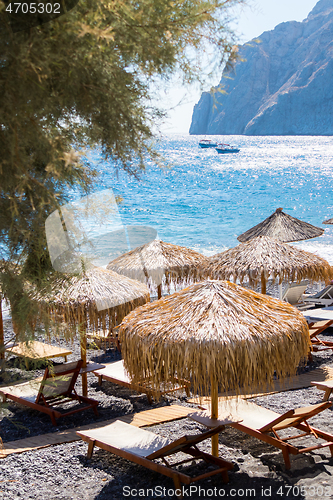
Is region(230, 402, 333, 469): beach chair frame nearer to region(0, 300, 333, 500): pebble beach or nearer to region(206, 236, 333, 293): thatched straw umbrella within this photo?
region(0, 300, 333, 500): pebble beach

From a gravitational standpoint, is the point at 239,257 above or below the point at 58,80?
below

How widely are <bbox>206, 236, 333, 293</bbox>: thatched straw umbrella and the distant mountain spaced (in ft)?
415

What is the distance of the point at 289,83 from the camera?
135 m

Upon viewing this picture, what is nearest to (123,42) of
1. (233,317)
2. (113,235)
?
(113,235)

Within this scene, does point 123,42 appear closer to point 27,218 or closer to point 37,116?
point 37,116

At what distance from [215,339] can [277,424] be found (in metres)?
1.26

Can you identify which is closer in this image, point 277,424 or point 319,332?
point 277,424

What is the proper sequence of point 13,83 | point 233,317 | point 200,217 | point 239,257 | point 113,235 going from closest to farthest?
point 13,83, point 113,235, point 233,317, point 239,257, point 200,217

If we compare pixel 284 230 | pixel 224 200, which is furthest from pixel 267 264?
pixel 224 200

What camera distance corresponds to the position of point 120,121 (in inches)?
90.3

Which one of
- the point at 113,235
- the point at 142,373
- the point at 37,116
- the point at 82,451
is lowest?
the point at 82,451

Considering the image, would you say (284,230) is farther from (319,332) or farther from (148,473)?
(148,473)

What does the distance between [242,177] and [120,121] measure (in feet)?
189

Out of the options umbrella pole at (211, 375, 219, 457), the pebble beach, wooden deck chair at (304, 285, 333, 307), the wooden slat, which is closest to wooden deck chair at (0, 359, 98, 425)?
the pebble beach
